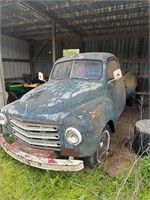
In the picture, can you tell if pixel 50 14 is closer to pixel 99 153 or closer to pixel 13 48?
pixel 13 48

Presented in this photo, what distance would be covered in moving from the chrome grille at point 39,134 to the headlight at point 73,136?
7.4 inches

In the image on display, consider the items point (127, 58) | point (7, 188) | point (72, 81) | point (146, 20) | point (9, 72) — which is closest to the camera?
point (7, 188)

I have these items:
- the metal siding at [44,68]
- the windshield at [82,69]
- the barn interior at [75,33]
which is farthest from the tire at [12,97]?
the windshield at [82,69]

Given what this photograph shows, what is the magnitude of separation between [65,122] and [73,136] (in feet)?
0.71

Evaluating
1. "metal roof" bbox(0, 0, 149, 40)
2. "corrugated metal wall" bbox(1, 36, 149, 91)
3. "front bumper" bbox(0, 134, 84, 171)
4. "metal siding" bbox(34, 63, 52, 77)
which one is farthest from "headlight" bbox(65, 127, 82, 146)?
"metal siding" bbox(34, 63, 52, 77)

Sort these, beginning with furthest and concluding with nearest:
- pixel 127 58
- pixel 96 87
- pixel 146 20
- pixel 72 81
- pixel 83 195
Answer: pixel 127 58 < pixel 146 20 < pixel 72 81 < pixel 96 87 < pixel 83 195

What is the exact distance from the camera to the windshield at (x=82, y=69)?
12.2 feet

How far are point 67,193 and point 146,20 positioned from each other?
6.49 meters

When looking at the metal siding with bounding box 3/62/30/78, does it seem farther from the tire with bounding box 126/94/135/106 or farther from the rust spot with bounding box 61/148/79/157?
the rust spot with bounding box 61/148/79/157

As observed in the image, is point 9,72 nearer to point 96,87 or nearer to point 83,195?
point 96,87

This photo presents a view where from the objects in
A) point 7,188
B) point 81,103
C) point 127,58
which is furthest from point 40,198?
point 127,58

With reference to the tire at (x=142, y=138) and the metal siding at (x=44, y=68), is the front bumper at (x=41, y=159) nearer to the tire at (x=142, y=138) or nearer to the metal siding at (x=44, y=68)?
the tire at (x=142, y=138)

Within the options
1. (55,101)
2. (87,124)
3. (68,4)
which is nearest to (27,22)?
(68,4)

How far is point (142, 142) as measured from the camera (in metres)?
3.11
